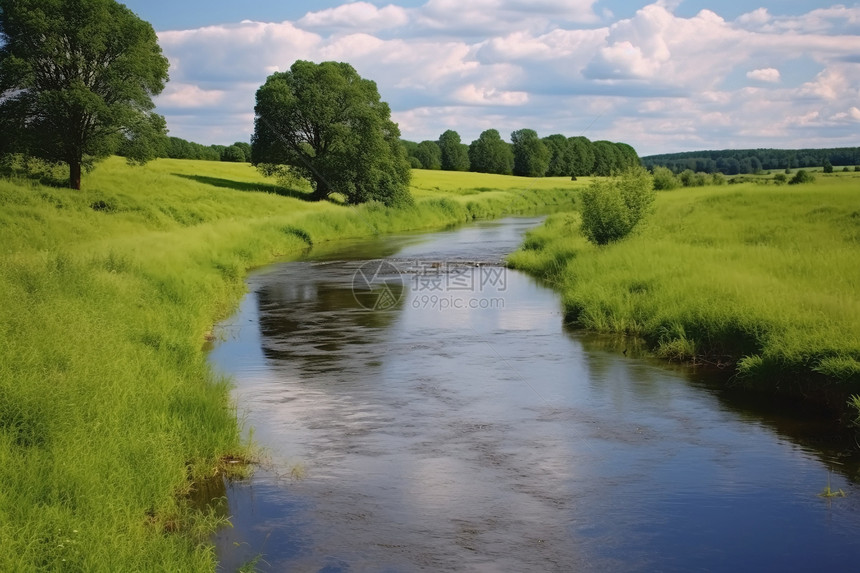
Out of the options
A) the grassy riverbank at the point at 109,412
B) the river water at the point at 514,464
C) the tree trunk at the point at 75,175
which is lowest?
the river water at the point at 514,464

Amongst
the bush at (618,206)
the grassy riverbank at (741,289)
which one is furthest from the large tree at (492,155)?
the bush at (618,206)

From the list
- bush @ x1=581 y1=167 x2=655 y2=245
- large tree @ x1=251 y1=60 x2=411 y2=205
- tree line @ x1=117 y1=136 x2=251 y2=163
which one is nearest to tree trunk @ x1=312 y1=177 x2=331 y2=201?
large tree @ x1=251 y1=60 x2=411 y2=205

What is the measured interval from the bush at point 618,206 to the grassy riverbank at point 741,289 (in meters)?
0.75

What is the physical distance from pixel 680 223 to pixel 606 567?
85.3 ft

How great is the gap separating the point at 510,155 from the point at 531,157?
547cm

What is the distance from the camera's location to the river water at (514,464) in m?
7.56

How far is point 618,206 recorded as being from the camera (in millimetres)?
25594

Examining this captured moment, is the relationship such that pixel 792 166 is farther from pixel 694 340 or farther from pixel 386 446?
pixel 386 446

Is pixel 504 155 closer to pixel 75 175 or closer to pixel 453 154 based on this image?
pixel 453 154

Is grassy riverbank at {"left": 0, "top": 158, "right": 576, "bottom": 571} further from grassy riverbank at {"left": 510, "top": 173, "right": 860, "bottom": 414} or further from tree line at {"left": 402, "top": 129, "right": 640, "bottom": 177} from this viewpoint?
tree line at {"left": 402, "top": 129, "right": 640, "bottom": 177}

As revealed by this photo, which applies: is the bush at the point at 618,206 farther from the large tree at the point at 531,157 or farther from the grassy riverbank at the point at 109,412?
the large tree at the point at 531,157

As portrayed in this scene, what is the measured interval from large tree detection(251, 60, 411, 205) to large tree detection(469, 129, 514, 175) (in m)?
80.8

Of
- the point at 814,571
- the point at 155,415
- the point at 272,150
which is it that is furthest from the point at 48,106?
the point at 814,571

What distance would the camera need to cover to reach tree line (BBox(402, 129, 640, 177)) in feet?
435
